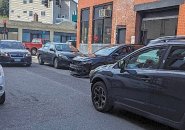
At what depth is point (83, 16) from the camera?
28.8m

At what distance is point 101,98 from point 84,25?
21253mm

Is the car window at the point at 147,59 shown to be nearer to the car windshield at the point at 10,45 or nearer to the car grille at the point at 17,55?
the car grille at the point at 17,55

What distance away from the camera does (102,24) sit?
82.7 feet

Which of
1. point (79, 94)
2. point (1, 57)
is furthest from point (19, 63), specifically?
point (79, 94)

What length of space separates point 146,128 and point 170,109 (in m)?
0.95

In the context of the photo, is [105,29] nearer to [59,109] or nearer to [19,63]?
[19,63]

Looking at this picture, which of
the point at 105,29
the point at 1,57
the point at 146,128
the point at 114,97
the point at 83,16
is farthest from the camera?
the point at 83,16

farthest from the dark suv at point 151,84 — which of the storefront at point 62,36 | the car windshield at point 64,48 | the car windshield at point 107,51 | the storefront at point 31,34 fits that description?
the storefront at point 62,36

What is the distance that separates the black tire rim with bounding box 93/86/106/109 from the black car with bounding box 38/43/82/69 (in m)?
9.87

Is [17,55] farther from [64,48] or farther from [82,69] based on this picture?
[82,69]

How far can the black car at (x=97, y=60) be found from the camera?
14.2m

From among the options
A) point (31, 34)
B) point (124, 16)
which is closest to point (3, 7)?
point (31, 34)

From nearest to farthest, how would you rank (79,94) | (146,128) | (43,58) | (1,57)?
(146,128), (79,94), (1,57), (43,58)

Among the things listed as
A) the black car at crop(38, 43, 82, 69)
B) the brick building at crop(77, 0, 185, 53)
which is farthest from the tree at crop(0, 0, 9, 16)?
the black car at crop(38, 43, 82, 69)
